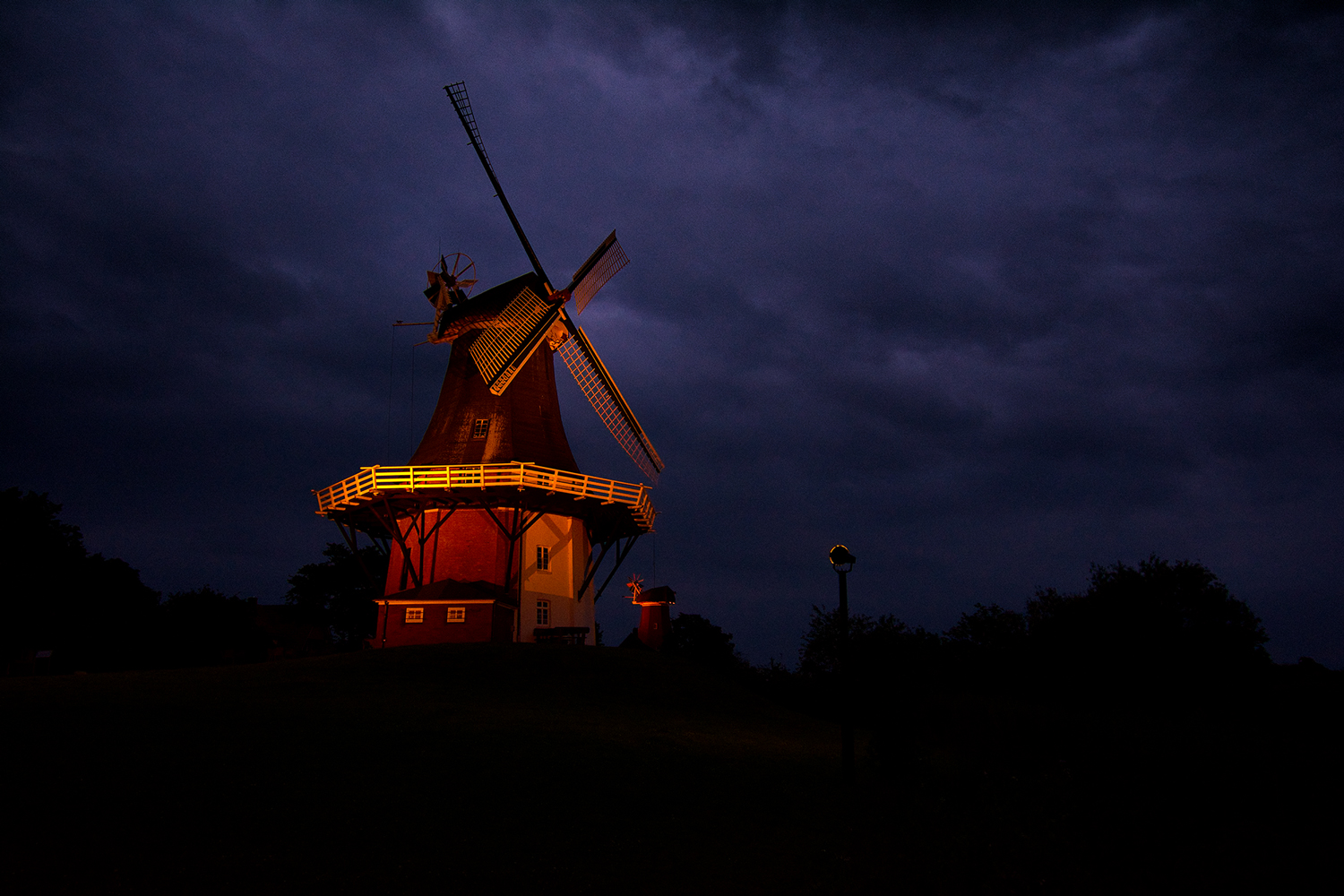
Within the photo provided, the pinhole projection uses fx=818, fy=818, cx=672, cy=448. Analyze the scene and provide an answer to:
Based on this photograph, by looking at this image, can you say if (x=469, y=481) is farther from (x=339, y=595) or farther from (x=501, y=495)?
(x=339, y=595)

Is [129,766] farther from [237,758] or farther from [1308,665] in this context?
[1308,665]

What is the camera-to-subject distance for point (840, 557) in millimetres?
13133

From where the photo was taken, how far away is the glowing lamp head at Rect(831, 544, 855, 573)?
1302 cm

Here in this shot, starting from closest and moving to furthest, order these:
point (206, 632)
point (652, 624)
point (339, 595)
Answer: point (652, 624)
point (206, 632)
point (339, 595)

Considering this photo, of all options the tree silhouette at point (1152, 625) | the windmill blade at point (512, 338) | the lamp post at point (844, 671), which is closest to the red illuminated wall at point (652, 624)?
the windmill blade at point (512, 338)

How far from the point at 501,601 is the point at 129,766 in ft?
58.7

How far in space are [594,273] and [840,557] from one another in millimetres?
25266

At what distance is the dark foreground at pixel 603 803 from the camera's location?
7.80 metres

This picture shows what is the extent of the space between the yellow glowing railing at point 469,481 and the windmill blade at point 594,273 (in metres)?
9.02

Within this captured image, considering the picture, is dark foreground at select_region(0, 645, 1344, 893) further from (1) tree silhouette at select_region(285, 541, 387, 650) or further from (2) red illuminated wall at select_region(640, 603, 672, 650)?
(1) tree silhouette at select_region(285, 541, 387, 650)

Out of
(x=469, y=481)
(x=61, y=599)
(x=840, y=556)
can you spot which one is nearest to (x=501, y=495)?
(x=469, y=481)

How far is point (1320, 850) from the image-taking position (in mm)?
8977

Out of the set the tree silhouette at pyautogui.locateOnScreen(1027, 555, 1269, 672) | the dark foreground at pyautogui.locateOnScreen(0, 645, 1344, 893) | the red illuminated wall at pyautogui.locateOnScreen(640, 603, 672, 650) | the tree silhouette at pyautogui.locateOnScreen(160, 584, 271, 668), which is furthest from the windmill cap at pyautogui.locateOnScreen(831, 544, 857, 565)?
the tree silhouette at pyautogui.locateOnScreen(160, 584, 271, 668)

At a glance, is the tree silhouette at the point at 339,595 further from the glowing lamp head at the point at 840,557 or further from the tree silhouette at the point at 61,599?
the glowing lamp head at the point at 840,557
